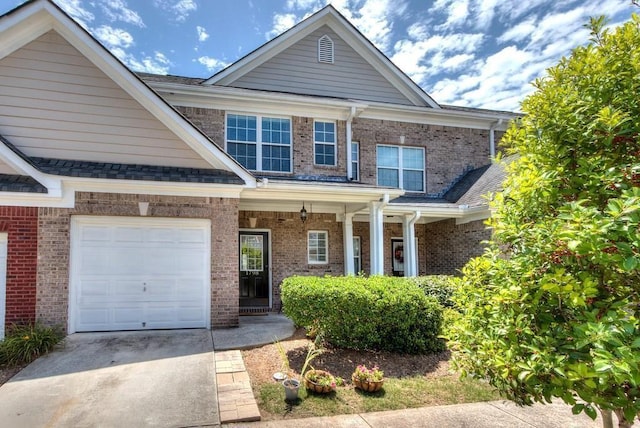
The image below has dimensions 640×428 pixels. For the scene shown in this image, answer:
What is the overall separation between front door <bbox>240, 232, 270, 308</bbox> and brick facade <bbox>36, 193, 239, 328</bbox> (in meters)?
3.12

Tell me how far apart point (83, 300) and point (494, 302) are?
7.75 m

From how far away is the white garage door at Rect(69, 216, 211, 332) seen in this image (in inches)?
294

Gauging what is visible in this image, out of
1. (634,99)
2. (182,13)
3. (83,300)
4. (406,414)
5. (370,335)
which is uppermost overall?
(182,13)

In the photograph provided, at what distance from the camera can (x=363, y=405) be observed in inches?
185

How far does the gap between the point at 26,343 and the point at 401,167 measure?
10.9m

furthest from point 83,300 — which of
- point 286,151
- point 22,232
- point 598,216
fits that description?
point 598,216

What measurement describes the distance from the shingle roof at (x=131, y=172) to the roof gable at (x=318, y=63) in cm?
485

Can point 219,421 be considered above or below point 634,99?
below

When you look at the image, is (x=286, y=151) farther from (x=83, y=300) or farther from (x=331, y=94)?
(x=83, y=300)

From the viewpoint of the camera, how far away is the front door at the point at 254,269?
11125 millimetres

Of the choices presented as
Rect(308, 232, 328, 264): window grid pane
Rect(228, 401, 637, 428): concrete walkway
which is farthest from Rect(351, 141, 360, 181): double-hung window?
Rect(228, 401, 637, 428): concrete walkway

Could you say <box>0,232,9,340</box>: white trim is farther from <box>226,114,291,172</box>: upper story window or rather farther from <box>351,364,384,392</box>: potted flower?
<box>351,364,384,392</box>: potted flower

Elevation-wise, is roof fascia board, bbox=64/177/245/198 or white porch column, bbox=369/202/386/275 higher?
roof fascia board, bbox=64/177/245/198

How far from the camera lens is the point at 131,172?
7.64m
